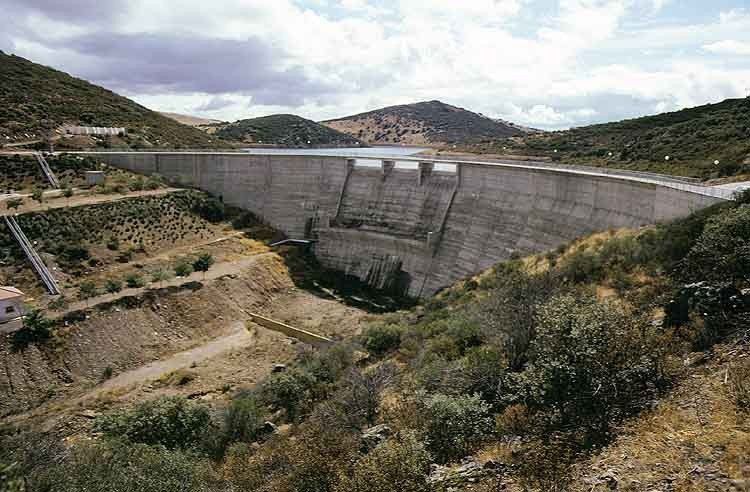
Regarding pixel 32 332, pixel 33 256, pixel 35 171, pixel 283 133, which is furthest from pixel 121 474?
pixel 283 133

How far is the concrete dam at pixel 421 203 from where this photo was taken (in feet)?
87.1

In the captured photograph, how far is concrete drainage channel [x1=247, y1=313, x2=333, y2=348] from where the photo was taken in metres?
28.0

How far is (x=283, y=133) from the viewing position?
116125 mm

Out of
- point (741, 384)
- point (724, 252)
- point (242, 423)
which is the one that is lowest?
point (242, 423)

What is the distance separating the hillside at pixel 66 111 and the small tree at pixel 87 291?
2802cm

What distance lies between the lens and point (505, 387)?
12.7 meters

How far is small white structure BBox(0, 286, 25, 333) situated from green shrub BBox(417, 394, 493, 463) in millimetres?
21395

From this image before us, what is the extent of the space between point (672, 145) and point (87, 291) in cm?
4433

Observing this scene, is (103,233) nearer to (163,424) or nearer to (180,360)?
(180,360)

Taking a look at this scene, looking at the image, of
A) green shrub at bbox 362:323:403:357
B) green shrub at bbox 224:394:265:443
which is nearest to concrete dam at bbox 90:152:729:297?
green shrub at bbox 362:323:403:357

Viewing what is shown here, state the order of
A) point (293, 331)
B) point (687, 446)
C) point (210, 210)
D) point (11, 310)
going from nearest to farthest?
1. point (687, 446)
2. point (11, 310)
3. point (293, 331)
4. point (210, 210)

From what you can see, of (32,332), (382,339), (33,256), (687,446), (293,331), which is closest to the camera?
(687,446)

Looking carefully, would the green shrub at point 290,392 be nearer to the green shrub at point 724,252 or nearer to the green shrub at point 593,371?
the green shrub at point 593,371

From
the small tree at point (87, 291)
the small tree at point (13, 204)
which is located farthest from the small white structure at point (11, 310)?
the small tree at point (13, 204)
